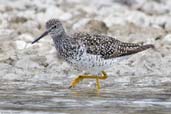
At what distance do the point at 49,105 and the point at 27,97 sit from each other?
2.63ft

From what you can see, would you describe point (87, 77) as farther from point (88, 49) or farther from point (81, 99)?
point (81, 99)

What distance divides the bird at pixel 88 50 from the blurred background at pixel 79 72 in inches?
15.4

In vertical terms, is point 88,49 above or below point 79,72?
above

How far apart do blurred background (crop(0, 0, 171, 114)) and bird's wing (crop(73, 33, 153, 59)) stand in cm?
Answer: 60

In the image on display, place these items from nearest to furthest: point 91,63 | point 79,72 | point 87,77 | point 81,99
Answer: point 81,99 → point 91,63 → point 87,77 → point 79,72

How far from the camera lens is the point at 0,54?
1698cm

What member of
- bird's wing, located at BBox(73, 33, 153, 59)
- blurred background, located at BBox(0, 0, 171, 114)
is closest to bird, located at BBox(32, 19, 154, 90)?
bird's wing, located at BBox(73, 33, 153, 59)

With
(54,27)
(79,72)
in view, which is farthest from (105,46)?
(79,72)

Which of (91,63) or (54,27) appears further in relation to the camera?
(54,27)

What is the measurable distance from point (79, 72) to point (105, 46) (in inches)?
58.9

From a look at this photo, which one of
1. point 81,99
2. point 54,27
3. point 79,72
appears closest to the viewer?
point 81,99

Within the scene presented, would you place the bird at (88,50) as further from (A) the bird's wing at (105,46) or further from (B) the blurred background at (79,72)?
(B) the blurred background at (79,72)

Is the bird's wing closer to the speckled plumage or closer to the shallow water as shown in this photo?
the speckled plumage

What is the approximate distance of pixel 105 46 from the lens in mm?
15023
